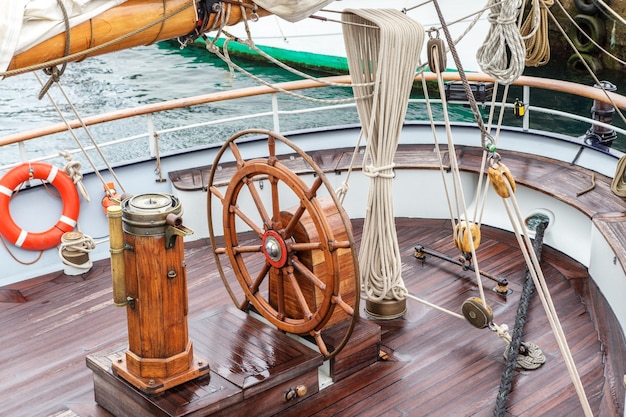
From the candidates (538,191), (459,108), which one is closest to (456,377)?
(538,191)

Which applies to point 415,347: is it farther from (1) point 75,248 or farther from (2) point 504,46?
(1) point 75,248

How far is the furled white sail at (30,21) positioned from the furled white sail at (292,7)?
2.26 ft

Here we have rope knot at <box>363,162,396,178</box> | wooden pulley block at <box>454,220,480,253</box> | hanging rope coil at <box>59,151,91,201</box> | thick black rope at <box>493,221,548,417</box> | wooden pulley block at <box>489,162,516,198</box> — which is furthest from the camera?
hanging rope coil at <box>59,151,91,201</box>

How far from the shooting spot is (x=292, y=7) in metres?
3.20

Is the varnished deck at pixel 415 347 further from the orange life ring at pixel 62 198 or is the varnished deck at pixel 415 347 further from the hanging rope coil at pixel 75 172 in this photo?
the hanging rope coil at pixel 75 172

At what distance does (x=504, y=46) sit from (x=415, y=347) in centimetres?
138

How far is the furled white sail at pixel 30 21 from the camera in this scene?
2.62 metres

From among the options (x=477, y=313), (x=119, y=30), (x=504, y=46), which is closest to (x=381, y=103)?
(x=504, y=46)

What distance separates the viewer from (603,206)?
4461 millimetres

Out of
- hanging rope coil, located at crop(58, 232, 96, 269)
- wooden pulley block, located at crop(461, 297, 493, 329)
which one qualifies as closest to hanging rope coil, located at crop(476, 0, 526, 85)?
wooden pulley block, located at crop(461, 297, 493, 329)

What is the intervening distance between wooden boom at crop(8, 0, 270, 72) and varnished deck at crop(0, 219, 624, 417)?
1291 millimetres

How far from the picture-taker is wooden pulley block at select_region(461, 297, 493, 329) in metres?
3.63

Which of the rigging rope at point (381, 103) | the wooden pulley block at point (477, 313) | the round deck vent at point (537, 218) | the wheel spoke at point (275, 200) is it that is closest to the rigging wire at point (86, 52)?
the wheel spoke at point (275, 200)

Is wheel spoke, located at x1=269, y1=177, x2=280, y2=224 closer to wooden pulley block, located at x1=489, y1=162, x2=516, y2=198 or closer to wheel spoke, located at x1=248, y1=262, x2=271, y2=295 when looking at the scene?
wheel spoke, located at x1=248, y1=262, x2=271, y2=295
